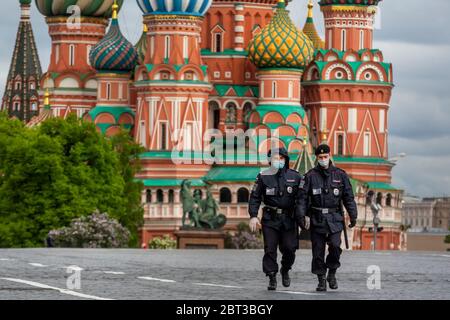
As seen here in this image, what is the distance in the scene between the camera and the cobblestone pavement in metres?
21.7

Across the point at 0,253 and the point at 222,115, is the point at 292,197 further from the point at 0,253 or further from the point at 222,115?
the point at 222,115

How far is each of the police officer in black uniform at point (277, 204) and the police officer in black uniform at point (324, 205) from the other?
0.22 m

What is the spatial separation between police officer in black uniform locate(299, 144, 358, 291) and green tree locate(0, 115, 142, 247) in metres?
40.2

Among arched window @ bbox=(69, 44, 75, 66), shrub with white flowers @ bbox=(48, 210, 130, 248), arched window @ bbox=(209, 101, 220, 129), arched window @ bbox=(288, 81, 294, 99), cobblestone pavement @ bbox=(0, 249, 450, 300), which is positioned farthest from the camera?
arched window @ bbox=(69, 44, 75, 66)

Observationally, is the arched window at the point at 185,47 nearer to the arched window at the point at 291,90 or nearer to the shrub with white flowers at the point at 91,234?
the arched window at the point at 291,90

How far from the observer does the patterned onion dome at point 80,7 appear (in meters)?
96.1

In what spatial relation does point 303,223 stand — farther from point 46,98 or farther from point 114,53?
point 46,98

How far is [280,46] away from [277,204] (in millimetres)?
67587

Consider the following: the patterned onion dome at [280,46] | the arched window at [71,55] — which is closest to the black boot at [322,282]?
the patterned onion dome at [280,46]

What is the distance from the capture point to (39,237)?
63250mm

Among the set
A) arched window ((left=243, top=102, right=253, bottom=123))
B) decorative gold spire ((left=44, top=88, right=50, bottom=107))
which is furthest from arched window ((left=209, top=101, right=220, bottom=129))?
decorative gold spire ((left=44, top=88, right=50, bottom=107))

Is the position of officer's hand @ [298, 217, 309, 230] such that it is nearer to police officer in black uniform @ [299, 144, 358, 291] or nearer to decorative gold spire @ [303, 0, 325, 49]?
police officer in black uniform @ [299, 144, 358, 291]

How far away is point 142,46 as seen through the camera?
317ft

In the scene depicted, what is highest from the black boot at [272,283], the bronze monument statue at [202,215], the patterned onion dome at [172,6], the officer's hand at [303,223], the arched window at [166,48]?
the patterned onion dome at [172,6]
